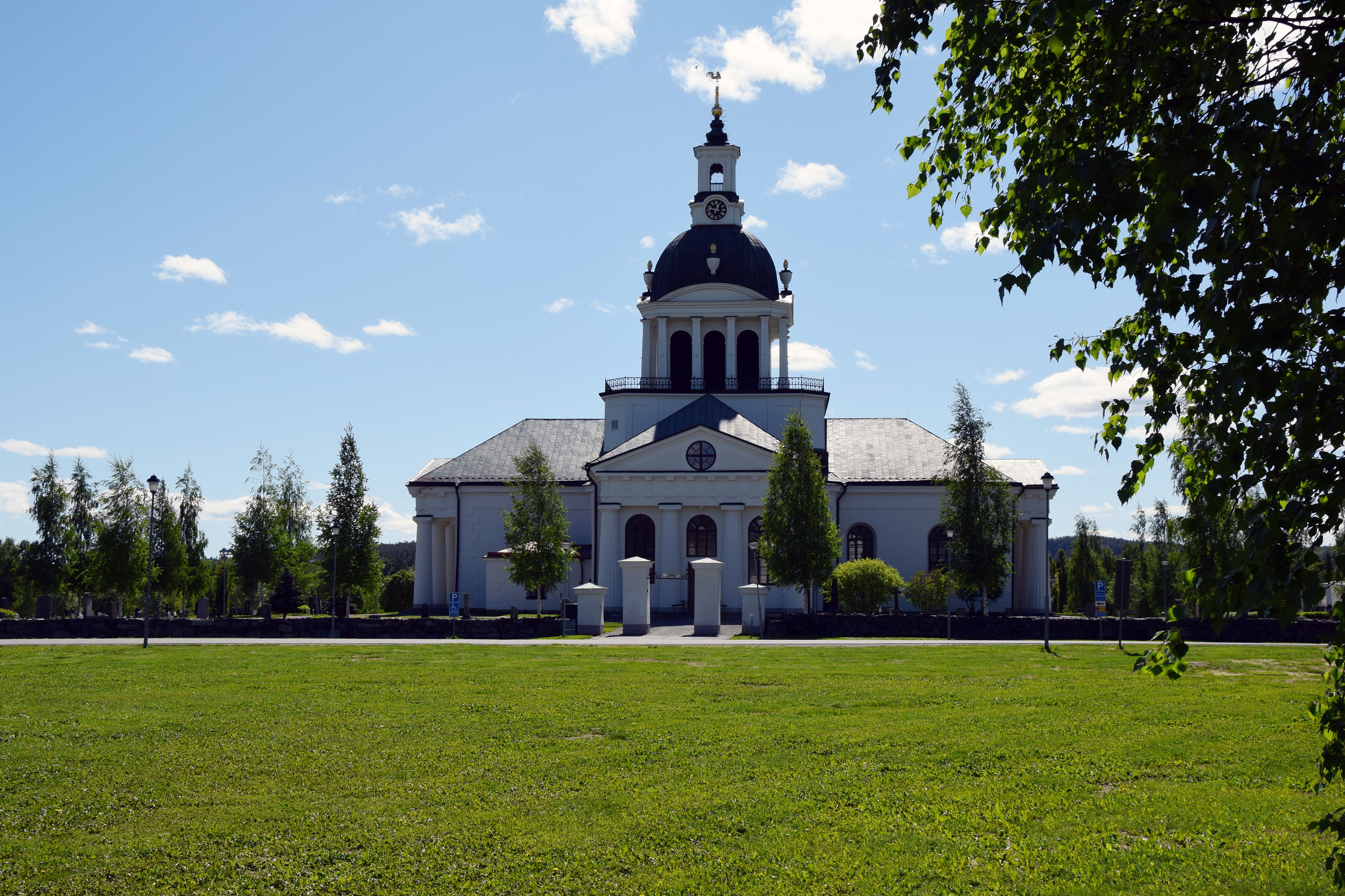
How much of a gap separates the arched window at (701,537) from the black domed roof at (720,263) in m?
12.9

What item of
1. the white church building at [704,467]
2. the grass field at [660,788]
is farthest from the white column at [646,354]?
the grass field at [660,788]

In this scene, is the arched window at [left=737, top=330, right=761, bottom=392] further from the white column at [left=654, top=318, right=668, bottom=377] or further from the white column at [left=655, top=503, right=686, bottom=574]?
the white column at [left=655, top=503, right=686, bottom=574]

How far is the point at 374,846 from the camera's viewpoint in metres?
7.71

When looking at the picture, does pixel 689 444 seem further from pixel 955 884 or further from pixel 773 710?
pixel 955 884

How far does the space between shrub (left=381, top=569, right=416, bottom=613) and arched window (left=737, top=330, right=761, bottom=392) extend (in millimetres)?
21530

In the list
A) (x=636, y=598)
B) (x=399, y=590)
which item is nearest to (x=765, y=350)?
(x=636, y=598)

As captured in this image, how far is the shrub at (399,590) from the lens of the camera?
2349 inches

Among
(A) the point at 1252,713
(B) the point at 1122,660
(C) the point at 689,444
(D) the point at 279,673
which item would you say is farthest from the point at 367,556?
(A) the point at 1252,713

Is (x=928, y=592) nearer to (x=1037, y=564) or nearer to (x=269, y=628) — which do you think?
(x=1037, y=564)

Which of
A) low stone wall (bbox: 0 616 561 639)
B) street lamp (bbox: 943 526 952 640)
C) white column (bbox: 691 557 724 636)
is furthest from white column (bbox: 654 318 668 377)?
low stone wall (bbox: 0 616 561 639)

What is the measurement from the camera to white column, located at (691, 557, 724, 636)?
108ft

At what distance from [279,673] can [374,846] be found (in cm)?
1248

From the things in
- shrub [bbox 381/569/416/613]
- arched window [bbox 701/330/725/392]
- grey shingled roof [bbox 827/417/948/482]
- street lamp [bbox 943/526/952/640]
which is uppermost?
arched window [bbox 701/330/725/392]

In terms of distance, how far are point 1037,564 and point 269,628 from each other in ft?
112
